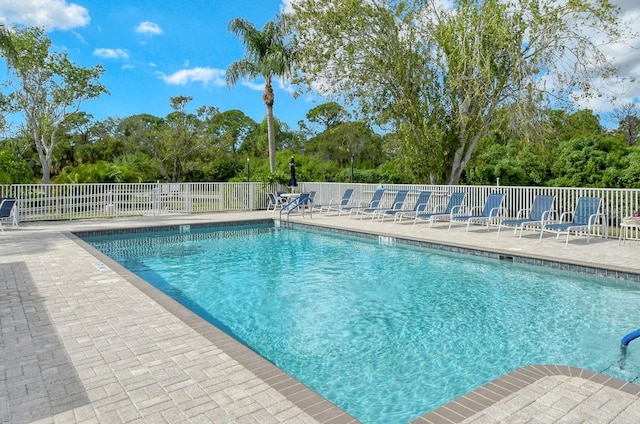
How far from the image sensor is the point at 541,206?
9.59 metres

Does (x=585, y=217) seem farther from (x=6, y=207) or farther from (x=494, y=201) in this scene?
(x=6, y=207)

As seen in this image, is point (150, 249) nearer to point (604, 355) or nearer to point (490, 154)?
point (604, 355)

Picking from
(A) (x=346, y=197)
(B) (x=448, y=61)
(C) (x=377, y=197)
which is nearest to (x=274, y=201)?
(A) (x=346, y=197)

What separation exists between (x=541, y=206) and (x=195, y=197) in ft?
39.0

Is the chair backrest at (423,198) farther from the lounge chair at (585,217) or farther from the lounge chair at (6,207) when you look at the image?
the lounge chair at (6,207)

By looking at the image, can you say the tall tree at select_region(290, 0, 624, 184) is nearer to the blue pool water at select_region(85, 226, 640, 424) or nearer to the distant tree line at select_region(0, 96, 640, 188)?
the distant tree line at select_region(0, 96, 640, 188)

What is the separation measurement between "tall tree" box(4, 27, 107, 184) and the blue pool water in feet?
60.3

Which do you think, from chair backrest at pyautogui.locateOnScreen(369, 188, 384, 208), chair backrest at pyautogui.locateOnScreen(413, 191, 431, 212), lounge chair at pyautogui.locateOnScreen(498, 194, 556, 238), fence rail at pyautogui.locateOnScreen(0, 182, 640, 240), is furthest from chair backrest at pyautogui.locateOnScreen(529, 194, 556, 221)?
chair backrest at pyautogui.locateOnScreen(369, 188, 384, 208)

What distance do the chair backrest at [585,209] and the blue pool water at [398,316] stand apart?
8.72 ft

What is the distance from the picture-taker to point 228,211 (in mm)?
17047

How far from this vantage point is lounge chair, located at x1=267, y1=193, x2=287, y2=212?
1694cm

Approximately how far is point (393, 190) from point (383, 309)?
964 centimetres

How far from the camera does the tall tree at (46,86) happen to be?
21.7 m

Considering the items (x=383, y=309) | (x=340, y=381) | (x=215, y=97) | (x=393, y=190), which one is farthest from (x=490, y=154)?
(x=215, y=97)
